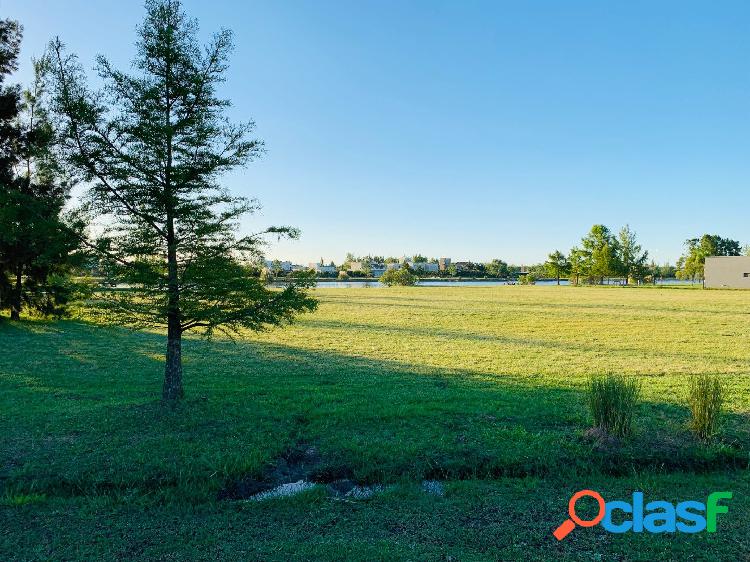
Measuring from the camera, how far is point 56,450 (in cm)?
615

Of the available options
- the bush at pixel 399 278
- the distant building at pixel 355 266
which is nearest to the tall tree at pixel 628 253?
the bush at pixel 399 278

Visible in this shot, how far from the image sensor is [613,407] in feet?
22.0

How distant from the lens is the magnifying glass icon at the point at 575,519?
4355mm

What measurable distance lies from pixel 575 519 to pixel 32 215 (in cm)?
866

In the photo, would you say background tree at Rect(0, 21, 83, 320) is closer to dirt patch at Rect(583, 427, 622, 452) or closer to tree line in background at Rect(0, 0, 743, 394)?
tree line in background at Rect(0, 0, 743, 394)

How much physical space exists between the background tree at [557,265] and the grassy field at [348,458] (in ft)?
271

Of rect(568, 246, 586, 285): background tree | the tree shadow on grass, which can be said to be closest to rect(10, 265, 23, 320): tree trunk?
the tree shadow on grass

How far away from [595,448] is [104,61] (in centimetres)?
984

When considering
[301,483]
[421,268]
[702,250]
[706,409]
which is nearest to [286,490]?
[301,483]

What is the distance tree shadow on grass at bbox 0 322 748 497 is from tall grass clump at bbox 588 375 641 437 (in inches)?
10.3

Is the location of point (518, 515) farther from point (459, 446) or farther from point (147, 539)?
point (147, 539)

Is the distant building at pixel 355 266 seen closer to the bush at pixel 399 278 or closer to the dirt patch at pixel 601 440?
the bush at pixel 399 278

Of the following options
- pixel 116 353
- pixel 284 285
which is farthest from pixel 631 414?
pixel 116 353

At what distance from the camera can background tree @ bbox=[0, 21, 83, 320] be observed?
6793 mm
